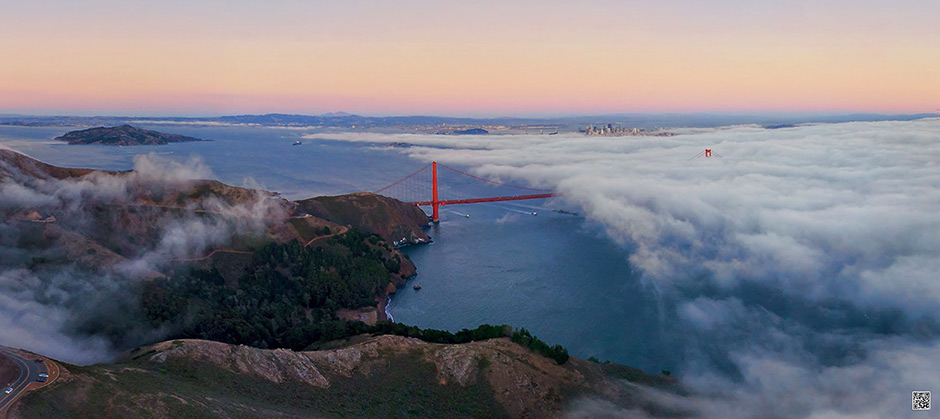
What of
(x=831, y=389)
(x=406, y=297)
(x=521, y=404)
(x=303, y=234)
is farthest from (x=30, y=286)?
(x=831, y=389)

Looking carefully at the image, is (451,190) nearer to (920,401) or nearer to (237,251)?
(237,251)

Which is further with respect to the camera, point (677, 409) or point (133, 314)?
point (133, 314)

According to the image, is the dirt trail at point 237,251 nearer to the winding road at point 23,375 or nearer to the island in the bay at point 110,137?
the winding road at point 23,375

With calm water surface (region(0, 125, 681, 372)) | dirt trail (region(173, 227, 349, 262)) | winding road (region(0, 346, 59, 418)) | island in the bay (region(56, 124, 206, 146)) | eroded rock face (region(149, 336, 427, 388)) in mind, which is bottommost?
calm water surface (region(0, 125, 681, 372))

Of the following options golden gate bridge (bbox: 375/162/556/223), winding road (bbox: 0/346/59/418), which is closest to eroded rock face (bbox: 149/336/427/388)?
winding road (bbox: 0/346/59/418)

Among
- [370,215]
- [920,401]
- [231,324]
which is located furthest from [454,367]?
[370,215]

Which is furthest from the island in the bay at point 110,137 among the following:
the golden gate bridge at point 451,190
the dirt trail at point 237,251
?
the dirt trail at point 237,251

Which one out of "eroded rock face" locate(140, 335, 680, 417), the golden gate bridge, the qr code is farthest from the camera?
the golden gate bridge

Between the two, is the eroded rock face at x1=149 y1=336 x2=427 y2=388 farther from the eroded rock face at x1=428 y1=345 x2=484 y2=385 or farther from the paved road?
the paved road

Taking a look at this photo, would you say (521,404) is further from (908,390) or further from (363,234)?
(363,234)
